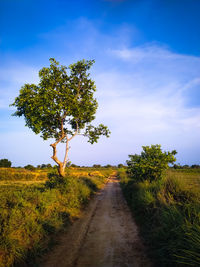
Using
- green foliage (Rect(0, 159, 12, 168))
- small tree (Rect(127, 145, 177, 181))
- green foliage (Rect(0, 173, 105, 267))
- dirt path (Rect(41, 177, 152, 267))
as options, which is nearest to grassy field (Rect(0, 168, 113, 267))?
green foliage (Rect(0, 173, 105, 267))

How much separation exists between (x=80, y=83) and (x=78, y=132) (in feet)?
14.9

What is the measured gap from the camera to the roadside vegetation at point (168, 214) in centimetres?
386

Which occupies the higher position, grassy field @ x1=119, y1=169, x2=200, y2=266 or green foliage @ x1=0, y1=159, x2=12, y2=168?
grassy field @ x1=119, y1=169, x2=200, y2=266

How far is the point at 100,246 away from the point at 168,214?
9.27 ft

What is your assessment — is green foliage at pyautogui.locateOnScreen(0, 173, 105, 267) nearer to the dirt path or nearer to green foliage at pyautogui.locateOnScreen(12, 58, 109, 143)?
the dirt path

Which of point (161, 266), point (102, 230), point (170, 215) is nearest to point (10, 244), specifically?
point (102, 230)

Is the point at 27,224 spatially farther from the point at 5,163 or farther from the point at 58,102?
the point at 5,163

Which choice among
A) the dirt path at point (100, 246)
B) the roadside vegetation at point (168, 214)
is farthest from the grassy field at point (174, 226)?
the dirt path at point (100, 246)

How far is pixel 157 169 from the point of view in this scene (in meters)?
12.7

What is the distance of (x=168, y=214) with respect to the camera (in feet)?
18.1

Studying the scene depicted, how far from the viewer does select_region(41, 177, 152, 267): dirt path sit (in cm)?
441

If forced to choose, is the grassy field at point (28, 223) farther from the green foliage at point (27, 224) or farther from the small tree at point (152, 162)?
the small tree at point (152, 162)

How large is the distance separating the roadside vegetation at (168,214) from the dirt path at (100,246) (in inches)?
21.9

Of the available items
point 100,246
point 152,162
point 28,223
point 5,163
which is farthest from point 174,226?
point 5,163
